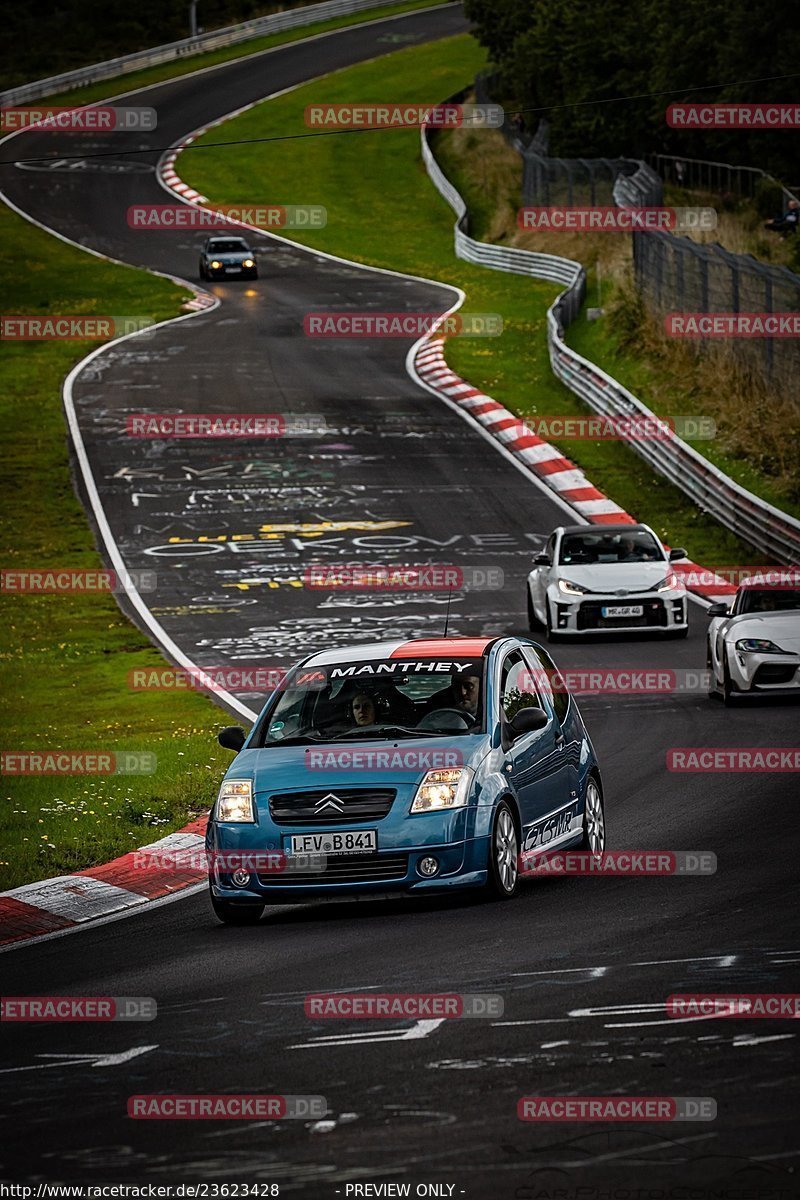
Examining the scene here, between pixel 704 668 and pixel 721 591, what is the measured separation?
504 cm

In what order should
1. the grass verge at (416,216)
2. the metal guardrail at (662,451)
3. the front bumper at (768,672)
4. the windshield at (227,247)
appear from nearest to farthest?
the front bumper at (768,672) < the metal guardrail at (662,451) < the grass verge at (416,216) < the windshield at (227,247)

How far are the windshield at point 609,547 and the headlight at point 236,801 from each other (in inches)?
543

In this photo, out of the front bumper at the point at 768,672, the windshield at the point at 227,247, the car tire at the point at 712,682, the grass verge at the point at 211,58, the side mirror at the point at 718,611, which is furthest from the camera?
the grass verge at the point at 211,58

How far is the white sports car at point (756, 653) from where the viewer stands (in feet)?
63.1

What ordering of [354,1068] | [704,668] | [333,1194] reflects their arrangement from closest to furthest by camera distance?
[333,1194] < [354,1068] < [704,668]

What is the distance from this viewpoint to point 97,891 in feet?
40.2

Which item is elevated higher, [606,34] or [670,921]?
[606,34]

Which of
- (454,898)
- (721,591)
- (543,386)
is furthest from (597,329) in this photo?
(454,898)

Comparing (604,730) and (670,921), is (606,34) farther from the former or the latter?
(670,921)

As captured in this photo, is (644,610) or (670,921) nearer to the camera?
(670,921)

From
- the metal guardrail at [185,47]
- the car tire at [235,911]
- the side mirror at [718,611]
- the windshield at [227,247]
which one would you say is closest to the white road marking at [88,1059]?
the car tire at [235,911]

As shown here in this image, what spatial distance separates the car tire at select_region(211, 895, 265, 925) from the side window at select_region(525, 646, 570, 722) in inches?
97.3

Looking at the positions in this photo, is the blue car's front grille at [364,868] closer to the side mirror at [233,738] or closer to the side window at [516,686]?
the side mirror at [233,738]

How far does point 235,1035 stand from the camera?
8.04 meters
